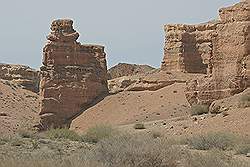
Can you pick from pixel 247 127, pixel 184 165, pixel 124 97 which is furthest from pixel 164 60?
pixel 184 165

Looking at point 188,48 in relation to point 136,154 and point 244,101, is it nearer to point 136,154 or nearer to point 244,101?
point 244,101

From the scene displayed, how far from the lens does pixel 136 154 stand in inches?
611

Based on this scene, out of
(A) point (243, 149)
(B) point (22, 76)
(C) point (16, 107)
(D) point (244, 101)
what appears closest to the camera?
(A) point (243, 149)

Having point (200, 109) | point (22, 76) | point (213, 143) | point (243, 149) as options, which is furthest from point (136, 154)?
point (22, 76)

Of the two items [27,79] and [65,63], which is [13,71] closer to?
[27,79]

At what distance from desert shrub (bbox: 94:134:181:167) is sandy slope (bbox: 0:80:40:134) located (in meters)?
30.6

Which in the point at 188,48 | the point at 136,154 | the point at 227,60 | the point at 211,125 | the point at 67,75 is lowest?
the point at 211,125

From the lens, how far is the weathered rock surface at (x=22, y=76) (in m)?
70.6

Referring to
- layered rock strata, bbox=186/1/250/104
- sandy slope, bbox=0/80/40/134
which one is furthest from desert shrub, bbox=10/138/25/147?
sandy slope, bbox=0/80/40/134

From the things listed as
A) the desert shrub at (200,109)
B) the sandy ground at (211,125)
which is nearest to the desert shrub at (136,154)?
the sandy ground at (211,125)

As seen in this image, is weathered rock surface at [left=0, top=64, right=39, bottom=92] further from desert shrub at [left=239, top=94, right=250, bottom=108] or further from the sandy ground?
desert shrub at [left=239, top=94, right=250, bottom=108]

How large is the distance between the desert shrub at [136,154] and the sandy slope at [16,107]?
3060 cm

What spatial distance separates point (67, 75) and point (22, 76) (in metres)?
24.1

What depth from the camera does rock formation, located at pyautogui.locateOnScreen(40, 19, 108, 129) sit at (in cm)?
4800
